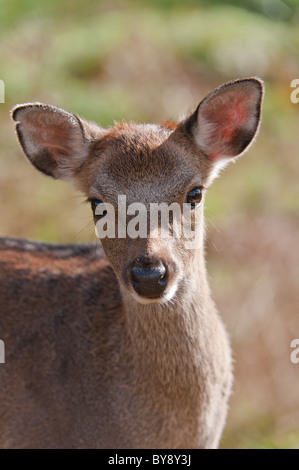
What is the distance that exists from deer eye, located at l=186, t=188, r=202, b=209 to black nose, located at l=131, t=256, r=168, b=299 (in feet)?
1.80

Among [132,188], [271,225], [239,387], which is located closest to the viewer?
[132,188]

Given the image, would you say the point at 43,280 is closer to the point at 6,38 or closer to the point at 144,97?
the point at 144,97

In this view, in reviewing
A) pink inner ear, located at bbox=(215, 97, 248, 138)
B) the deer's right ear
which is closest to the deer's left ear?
pink inner ear, located at bbox=(215, 97, 248, 138)

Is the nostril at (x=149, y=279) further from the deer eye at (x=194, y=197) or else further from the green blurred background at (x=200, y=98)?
the green blurred background at (x=200, y=98)

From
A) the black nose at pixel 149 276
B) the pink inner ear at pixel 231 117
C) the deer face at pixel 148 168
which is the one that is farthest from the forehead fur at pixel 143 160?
the black nose at pixel 149 276

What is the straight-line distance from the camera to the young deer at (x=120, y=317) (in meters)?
5.04

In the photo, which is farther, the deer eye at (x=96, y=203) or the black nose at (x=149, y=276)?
the deer eye at (x=96, y=203)

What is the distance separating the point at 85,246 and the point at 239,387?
2714 millimetres

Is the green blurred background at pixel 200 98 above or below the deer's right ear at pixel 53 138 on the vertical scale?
above

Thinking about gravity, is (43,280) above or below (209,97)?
below

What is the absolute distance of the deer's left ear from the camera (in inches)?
205

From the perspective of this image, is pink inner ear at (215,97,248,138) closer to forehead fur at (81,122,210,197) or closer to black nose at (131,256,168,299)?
forehead fur at (81,122,210,197)
